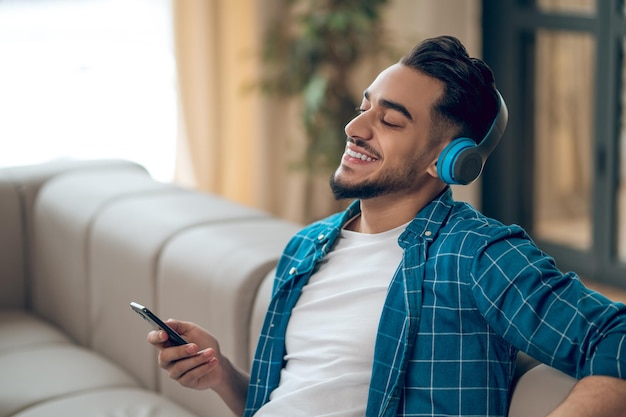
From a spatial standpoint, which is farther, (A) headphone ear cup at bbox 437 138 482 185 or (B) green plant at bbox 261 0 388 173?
(B) green plant at bbox 261 0 388 173

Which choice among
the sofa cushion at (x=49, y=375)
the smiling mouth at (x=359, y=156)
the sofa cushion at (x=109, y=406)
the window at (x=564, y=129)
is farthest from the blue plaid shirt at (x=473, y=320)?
the window at (x=564, y=129)

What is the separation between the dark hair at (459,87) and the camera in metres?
1.50

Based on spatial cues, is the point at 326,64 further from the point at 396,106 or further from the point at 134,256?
the point at 396,106

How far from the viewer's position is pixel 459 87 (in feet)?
4.94

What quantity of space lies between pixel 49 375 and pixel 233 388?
2.37 feet

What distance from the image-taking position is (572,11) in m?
3.92

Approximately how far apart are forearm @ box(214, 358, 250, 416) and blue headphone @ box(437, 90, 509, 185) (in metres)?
0.52

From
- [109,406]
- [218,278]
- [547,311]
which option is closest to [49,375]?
[109,406]

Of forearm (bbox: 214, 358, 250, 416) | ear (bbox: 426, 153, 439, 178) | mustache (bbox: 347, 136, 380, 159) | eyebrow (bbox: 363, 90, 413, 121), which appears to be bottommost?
forearm (bbox: 214, 358, 250, 416)

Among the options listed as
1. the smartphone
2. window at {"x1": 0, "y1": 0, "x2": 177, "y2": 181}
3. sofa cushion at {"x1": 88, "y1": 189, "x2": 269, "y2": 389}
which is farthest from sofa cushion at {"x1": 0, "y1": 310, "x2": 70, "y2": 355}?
window at {"x1": 0, "y1": 0, "x2": 177, "y2": 181}

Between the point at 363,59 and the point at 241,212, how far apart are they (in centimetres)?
214

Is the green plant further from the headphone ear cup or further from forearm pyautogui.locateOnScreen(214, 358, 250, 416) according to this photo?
the headphone ear cup

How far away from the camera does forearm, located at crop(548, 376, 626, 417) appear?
3.92ft

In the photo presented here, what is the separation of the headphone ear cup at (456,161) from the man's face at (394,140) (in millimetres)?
66
